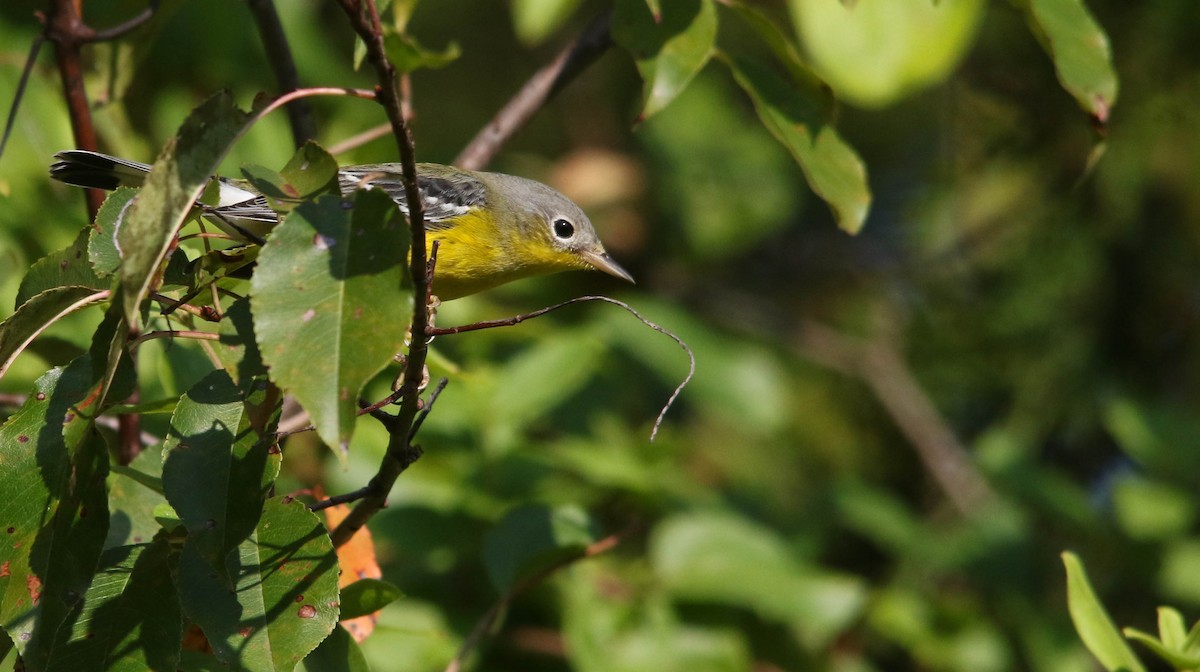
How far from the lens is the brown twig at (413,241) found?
136 centimetres

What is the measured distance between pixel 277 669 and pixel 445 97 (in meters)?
6.18

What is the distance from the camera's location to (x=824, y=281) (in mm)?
6840

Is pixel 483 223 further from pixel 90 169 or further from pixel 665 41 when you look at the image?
pixel 665 41

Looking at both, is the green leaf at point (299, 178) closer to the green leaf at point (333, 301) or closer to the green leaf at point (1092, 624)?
the green leaf at point (333, 301)

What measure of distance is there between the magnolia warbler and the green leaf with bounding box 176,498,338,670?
1.37 metres

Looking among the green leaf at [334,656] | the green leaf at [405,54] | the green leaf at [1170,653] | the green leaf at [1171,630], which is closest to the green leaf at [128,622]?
the green leaf at [334,656]

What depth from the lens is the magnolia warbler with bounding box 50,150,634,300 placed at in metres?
3.08

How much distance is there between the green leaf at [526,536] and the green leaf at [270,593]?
883 mm

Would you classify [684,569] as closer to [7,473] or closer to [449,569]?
[449,569]

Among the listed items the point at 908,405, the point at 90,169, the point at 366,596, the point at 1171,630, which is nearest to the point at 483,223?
the point at 90,169

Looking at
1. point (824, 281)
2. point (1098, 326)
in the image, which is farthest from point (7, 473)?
point (824, 281)

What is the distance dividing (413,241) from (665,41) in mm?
902

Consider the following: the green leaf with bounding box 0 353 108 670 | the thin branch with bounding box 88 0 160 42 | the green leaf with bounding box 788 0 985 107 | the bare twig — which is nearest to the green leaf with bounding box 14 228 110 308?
the green leaf with bounding box 0 353 108 670

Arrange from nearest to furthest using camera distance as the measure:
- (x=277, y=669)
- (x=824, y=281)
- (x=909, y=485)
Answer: (x=277, y=669), (x=909, y=485), (x=824, y=281)
